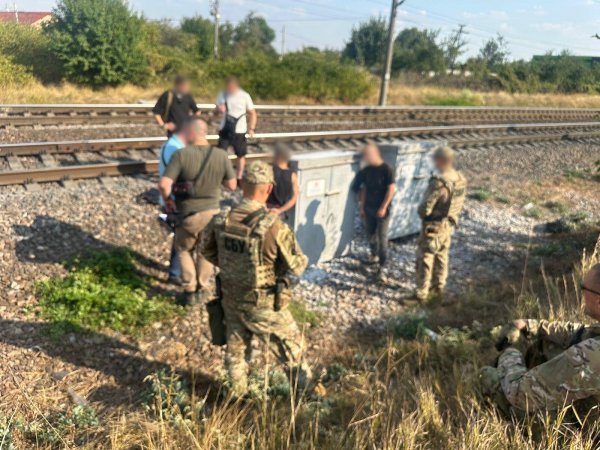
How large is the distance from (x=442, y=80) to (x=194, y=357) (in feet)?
101

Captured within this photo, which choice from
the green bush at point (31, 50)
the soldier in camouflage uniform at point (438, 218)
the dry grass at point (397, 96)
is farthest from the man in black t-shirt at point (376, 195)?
the dry grass at point (397, 96)

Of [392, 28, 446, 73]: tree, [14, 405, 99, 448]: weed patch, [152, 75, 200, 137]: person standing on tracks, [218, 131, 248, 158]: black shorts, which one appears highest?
[392, 28, 446, 73]: tree

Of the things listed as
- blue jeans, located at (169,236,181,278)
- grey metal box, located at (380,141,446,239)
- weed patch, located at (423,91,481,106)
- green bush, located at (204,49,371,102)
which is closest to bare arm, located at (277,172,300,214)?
blue jeans, located at (169,236,181,278)

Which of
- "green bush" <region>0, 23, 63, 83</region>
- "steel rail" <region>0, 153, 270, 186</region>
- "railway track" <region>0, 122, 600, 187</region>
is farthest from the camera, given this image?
"green bush" <region>0, 23, 63, 83</region>

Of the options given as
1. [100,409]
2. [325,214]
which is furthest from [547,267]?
[100,409]

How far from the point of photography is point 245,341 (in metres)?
3.80

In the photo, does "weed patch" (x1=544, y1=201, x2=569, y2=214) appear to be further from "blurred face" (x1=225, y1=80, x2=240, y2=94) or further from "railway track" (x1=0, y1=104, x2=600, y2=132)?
"blurred face" (x1=225, y1=80, x2=240, y2=94)

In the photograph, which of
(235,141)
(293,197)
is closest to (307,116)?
(235,141)

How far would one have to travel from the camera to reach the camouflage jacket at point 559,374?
232cm

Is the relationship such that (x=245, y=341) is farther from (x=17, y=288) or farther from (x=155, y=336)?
(x=17, y=288)

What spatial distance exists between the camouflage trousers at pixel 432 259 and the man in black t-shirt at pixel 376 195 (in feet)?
2.08

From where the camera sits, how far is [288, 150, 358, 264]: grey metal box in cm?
629

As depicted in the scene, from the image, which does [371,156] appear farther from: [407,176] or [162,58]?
[162,58]

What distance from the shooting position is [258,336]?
3.71 metres
